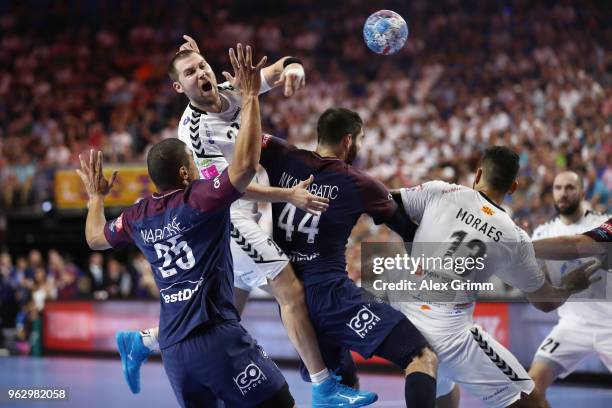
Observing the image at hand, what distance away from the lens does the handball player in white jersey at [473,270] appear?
6160 mm

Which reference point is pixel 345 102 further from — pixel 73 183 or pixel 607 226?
pixel 607 226

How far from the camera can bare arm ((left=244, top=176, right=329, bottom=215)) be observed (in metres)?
5.66

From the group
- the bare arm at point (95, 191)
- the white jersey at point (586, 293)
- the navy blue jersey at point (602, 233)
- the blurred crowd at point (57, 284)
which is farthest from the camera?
the blurred crowd at point (57, 284)

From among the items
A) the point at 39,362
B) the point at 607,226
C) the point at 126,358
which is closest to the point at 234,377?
the point at 126,358

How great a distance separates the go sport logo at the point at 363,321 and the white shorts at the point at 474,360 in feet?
1.29

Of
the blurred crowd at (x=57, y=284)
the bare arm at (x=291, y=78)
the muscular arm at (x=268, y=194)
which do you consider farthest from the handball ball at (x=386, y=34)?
the blurred crowd at (x=57, y=284)

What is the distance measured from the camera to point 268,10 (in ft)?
83.6

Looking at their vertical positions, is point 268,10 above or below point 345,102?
above

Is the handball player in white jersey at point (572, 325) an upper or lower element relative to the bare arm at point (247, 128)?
lower

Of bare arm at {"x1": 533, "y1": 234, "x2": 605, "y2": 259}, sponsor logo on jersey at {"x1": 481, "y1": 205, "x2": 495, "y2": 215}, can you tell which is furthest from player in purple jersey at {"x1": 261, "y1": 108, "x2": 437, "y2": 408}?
bare arm at {"x1": 533, "y1": 234, "x2": 605, "y2": 259}

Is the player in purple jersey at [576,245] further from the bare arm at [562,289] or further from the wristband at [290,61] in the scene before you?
the wristband at [290,61]

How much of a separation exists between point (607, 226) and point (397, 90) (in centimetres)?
1256

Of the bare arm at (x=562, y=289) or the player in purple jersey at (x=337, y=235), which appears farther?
the bare arm at (x=562, y=289)

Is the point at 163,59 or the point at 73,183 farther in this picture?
the point at 163,59
